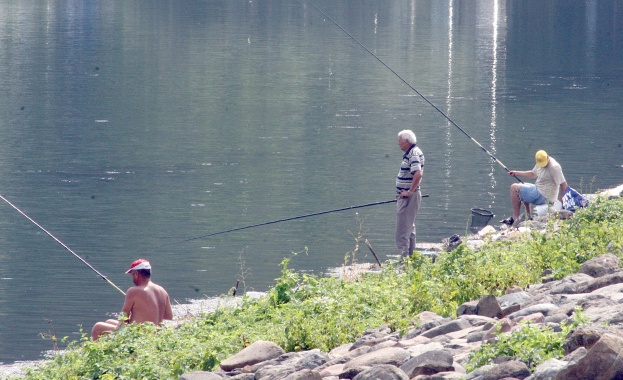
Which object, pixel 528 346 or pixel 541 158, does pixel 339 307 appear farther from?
pixel 541 158

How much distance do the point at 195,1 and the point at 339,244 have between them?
53.3m

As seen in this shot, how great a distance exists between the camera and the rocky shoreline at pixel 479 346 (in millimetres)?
4527

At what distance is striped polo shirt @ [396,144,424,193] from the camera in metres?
10.3

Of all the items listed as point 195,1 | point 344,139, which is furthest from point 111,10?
point 344,139

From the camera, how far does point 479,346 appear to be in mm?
5660

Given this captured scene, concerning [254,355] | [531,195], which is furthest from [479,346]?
[531,195]

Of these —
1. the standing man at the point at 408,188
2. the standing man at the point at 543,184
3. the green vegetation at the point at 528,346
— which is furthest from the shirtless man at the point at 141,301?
the standing man at the point at 543,184

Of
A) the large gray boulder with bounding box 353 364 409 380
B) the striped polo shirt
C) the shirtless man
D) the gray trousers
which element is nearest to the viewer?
the large gray boulder with bounding box 353 364 409 380

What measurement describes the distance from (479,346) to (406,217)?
4.94m

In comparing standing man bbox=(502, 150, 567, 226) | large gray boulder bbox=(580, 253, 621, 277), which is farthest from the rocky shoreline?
standing man bbox=(502, 150, 567, 226)

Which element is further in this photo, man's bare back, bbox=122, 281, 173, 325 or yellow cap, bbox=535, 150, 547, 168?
yellow cap, bbox=535, 150, 547, 168

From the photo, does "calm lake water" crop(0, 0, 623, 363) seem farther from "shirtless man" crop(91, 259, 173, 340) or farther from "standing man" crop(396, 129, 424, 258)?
"shirtless man" crop(91, 259, 173, 340)

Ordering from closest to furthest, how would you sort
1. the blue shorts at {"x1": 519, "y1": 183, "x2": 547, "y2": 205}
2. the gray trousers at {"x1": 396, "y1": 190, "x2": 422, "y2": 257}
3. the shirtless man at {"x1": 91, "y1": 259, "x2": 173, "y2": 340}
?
1. the shirtless man at {"x1": 91, "y1": 259, "x2": 173, "y2": 340}
2. the gray trousers at {"x1": 396, "y1": 190, "x2": 422, "y2": 257}
3. the blue shorts at {"x1": 519, "y1": 183, "x2": 547, "y2": 205}

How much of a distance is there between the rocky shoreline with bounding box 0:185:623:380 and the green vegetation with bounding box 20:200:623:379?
8.6 inches
